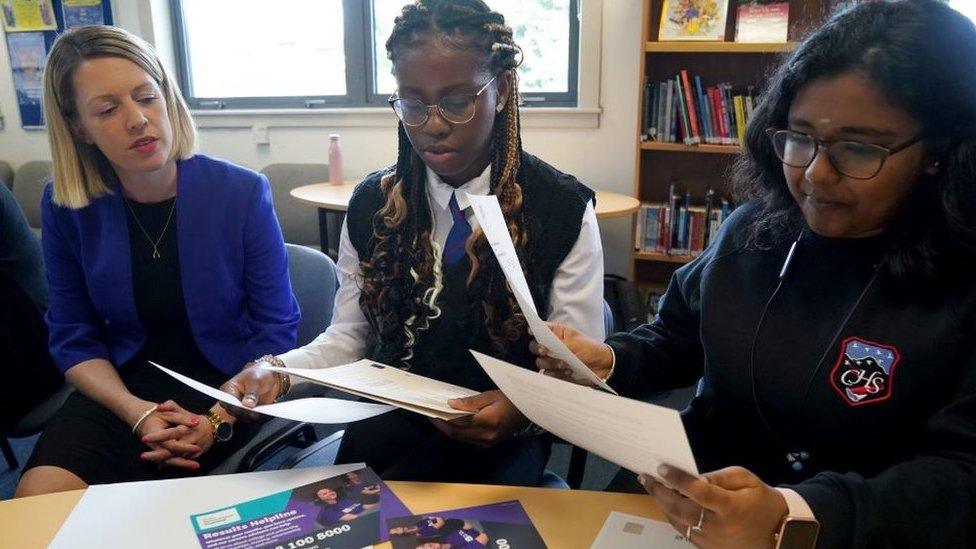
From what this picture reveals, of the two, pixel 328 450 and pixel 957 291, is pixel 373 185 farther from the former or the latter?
pixel 957 291

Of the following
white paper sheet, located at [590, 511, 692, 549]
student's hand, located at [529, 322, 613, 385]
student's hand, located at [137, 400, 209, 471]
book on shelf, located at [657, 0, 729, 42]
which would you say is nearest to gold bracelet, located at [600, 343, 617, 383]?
student's hand, located at [529, 322, 613, 385]

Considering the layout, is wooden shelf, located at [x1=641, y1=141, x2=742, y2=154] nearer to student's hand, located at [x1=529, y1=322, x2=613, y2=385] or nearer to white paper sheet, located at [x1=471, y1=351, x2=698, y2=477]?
student's hand, located at [x1=529, y1=322, x2=613, y2=385]

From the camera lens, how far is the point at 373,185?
4.75 feet

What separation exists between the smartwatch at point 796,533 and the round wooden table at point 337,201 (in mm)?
2149

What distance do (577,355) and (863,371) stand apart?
0.41 m

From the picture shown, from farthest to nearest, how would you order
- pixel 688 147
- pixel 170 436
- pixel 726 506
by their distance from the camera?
pixel 688 147
pixel 170 436
pixel 726 506

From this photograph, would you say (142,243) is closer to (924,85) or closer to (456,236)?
(456,236)

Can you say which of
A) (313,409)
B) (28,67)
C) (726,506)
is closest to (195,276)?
(313,409)

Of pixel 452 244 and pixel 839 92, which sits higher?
pixel 839 92

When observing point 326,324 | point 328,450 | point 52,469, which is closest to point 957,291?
point 328,450

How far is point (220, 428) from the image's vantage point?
1388 mm

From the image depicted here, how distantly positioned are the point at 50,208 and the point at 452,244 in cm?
98

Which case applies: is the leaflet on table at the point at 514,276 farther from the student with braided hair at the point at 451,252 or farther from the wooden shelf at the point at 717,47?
the wooden shelf at the point at 717,47

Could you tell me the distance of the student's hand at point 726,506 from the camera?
0.70 metres
